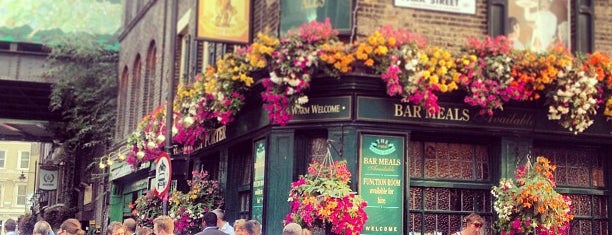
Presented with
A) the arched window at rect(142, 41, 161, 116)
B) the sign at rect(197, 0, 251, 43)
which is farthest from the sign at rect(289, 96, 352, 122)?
the arched window at rect(142, 41, 161, 116)

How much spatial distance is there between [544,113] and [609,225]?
2.23 meters

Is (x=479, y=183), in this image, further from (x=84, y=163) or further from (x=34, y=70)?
(x=84, y=163)

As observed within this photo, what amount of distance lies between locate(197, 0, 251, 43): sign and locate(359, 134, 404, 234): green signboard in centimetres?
342

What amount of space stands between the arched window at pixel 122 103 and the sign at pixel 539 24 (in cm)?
1416

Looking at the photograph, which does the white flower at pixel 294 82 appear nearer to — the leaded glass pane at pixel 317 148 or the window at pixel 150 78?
the leaded glass pane at pixel 317 148

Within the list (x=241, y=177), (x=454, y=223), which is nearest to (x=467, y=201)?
(x=454, y=223)

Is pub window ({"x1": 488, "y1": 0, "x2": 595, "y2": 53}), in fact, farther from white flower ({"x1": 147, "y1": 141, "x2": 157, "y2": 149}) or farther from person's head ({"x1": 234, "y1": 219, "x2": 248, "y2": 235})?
white flower ({"x1": 147, "y1": 141, "x2": 157, "y2": 149})

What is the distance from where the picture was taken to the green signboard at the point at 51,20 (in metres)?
27.0

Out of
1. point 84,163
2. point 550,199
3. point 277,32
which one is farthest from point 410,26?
point 84,163

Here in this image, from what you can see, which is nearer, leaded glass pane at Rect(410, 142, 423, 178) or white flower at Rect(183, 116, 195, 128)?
leaded glass pane at Rect(410, 142, 423, 178)

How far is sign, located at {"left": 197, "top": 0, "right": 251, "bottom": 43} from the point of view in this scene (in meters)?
13.9

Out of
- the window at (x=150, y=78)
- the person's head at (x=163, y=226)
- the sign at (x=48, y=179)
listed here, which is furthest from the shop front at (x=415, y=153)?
the sign at (x=48, y=179)

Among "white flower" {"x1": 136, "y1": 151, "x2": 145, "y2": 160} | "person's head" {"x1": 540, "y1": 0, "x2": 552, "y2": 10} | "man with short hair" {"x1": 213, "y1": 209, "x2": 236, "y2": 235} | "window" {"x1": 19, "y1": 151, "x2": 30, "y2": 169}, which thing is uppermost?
"window" {"x1": 19, "y1": 151, "x2": 30, "y2": 169}

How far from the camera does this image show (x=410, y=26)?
1248 cm
